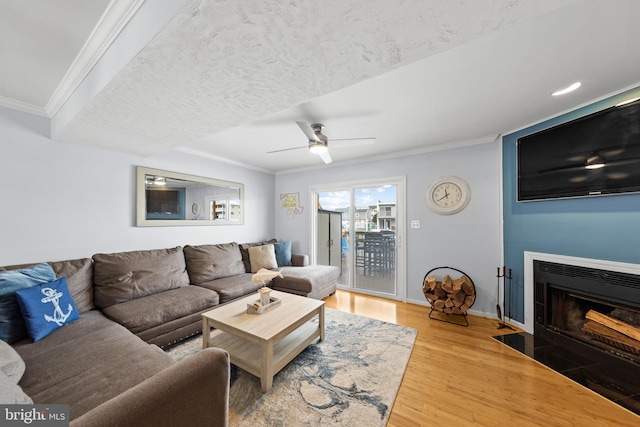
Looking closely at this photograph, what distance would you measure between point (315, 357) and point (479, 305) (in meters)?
2.41

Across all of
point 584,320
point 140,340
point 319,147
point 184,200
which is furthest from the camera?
point 184,200

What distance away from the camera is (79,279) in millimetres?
2045

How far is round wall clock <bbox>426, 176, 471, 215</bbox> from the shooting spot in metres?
3.04

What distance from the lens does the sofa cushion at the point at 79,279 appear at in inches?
78.0

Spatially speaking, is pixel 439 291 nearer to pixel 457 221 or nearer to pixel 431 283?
pixel 431 283

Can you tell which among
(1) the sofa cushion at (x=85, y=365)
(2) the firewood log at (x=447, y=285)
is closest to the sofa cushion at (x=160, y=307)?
(1) the sofa cushion at (x=85, y=365)

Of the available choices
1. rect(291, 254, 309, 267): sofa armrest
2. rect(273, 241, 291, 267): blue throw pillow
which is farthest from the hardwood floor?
rect(273, 241, 291, 267): blue throw pillow

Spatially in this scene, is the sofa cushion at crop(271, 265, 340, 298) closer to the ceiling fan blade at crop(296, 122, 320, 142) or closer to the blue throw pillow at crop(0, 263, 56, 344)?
the ceiling fan blade at crop(296, 122, 320, 142)

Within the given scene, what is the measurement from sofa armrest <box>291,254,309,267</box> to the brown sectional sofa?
2.08 ft

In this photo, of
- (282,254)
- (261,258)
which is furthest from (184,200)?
(282,254)

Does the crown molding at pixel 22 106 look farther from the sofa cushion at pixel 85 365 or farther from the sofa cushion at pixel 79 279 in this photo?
the sofa cushion at pixel 85 365

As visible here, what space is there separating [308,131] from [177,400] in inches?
81.9

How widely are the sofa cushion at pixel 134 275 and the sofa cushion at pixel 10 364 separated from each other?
1051mm

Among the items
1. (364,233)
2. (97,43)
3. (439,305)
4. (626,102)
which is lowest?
(439,305)
